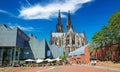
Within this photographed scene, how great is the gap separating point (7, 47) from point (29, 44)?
13.7 m

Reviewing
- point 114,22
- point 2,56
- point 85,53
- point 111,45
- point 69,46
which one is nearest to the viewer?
point 114,22

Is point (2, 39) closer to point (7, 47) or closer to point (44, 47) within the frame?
point (7, 47)

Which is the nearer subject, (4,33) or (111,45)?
(111,45)

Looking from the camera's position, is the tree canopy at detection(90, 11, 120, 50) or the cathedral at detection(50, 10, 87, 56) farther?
the cathedral at detection(50, 10, 87, 56)

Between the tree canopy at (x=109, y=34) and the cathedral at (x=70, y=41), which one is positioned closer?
the tree canopy at (x=109, y=34)

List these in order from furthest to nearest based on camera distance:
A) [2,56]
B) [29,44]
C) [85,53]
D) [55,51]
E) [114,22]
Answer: [55,51]
[29,44]
[85,53]
[2,56]
[114,22]

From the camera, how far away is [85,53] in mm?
65375

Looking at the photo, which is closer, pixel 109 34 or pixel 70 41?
pixel 109 34

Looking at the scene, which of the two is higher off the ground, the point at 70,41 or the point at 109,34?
the point at 70,41


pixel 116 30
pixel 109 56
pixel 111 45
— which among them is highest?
pixel 116 30

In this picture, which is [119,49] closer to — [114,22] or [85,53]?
[114,22]

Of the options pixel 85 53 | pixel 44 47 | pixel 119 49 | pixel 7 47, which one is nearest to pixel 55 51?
pixel 44 47

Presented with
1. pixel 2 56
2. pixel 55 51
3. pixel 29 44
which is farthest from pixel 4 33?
pixel 55 51

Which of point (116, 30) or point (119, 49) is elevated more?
point (116, 30)
